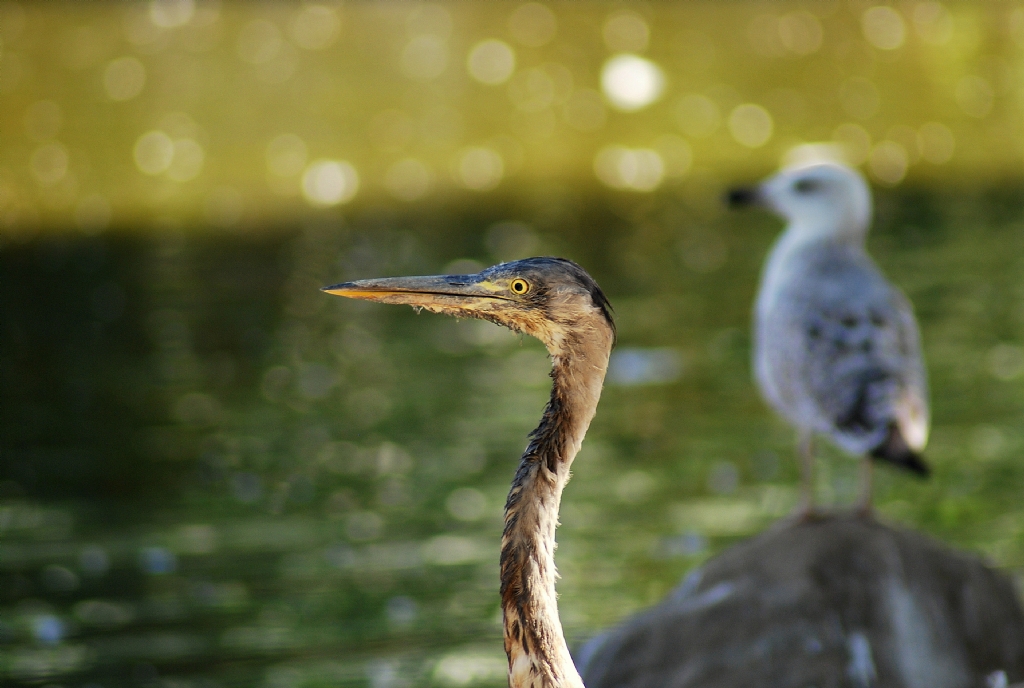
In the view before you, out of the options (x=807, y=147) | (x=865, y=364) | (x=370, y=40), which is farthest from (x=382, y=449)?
(x=370, y=40)

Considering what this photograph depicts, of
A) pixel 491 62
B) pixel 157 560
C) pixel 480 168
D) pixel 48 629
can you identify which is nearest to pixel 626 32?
pixel 491 62

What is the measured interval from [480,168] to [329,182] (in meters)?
2.22

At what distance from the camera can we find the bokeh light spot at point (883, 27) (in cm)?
2389

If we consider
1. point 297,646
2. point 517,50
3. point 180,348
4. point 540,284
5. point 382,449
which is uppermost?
point 517,50

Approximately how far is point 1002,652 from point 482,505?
438cm

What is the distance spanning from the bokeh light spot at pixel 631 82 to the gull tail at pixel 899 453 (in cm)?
1529

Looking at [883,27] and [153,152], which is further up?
[883,27]

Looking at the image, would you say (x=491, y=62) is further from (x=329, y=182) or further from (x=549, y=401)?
(x=549, y=401)

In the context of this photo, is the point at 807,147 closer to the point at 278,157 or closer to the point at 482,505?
the point at 278,157

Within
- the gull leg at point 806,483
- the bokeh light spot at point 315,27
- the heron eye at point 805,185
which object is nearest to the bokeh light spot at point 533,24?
the bokeh light spot at point 315,27

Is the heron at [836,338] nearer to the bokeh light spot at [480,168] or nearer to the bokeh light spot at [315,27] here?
the bokeh light spot at [480,168]

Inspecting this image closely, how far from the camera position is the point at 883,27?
2445cm

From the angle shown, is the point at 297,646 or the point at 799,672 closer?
the point at 799,672

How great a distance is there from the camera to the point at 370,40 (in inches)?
896
